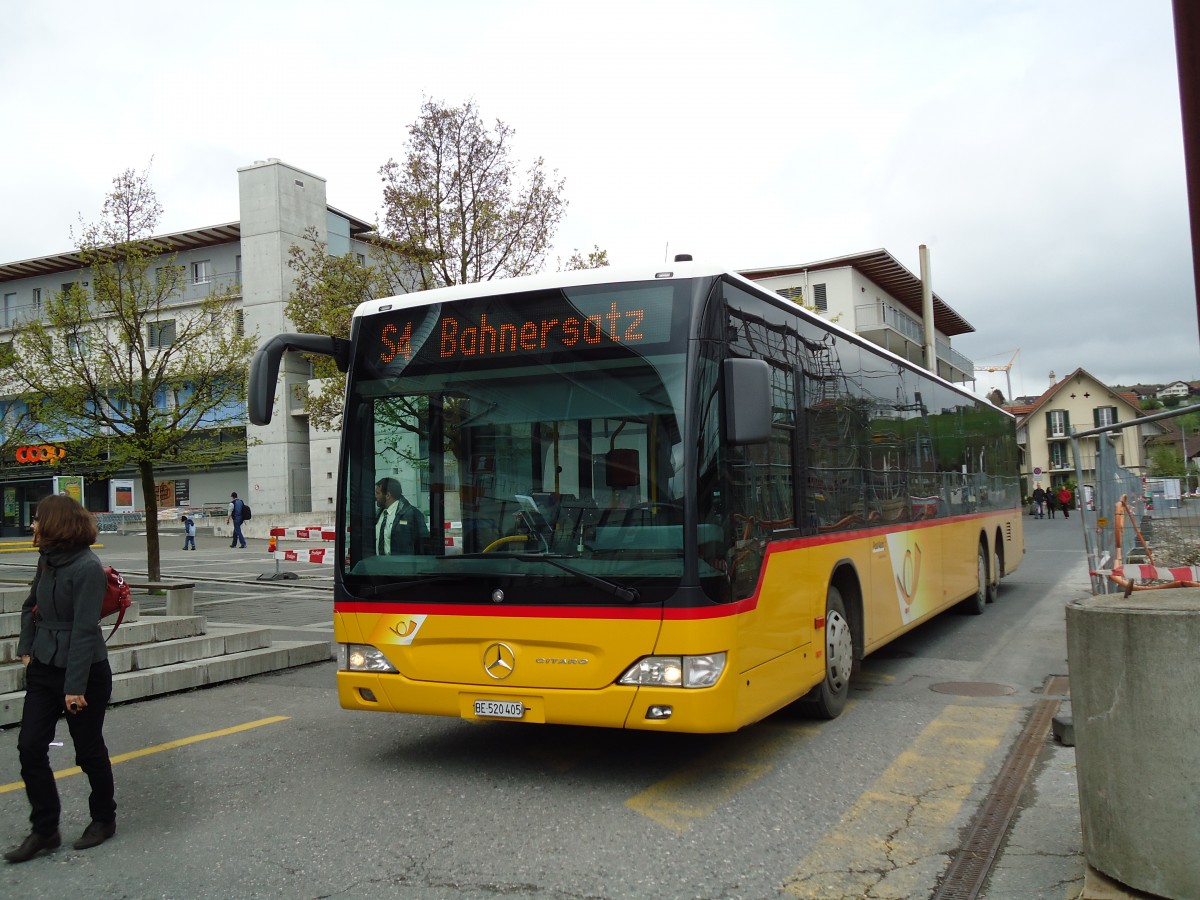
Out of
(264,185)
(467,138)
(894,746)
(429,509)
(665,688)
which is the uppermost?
(264,185)

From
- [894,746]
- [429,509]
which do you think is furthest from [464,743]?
[894,746]

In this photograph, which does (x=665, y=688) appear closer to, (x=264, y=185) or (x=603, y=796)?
(x=603, y=796)

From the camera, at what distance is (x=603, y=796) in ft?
18.2

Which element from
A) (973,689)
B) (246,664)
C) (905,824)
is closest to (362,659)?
(905,824)

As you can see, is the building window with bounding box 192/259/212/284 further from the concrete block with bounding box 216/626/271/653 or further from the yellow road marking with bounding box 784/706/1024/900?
the yellow road marking with bounding box 784/706/1024/900

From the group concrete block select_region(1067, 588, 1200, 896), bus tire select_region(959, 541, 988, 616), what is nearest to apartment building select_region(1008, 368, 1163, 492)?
bus tire select_region(959, 541, 988, 616)

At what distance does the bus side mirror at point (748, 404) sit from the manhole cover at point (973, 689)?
13.0 ft

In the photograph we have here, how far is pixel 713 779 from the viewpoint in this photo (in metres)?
5.88

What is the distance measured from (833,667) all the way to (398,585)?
3.12 metres

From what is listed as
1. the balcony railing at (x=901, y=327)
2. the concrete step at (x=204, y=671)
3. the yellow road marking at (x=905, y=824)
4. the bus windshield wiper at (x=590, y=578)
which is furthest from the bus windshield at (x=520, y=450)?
the balcony railing at (x=901, y=327)

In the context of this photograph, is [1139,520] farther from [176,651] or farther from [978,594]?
[176,651]

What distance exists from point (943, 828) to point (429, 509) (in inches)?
124

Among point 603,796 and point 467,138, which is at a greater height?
point 467,138

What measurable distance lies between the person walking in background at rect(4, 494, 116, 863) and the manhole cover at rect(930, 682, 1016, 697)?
6122 millimetres
